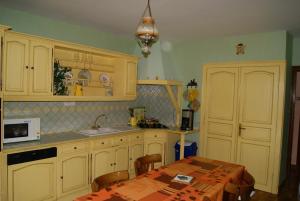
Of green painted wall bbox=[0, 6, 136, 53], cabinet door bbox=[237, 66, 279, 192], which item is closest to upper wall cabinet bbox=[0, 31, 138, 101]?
green painted wall bbox=[0, 6, 136, 53]

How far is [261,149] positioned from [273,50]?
1587 millimetres

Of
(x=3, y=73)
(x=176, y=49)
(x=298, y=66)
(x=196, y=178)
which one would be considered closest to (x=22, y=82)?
(x=3, y=73)

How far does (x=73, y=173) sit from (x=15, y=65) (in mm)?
1547

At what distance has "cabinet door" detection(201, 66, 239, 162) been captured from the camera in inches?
159

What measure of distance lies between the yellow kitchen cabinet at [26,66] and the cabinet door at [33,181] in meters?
0.86

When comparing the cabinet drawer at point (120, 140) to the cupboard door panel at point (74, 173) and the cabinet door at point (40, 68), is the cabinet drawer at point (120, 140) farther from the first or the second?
the cabinet door at point (40, 68)

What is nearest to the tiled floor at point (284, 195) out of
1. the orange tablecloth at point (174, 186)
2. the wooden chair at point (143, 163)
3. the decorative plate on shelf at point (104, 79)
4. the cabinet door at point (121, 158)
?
the orange tablecloth at point (174, 186)

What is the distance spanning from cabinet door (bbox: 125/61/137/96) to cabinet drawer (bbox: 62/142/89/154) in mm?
1263

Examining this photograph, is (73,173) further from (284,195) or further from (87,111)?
(284,195)

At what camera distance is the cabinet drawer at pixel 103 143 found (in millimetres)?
3367

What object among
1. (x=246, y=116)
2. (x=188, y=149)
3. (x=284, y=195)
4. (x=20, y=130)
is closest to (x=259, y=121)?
(x=246, y=116)

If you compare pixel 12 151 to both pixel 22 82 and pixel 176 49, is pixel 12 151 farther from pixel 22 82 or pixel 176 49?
pixel 176 49

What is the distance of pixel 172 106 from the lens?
15.3 ft

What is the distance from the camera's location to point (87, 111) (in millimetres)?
3861
